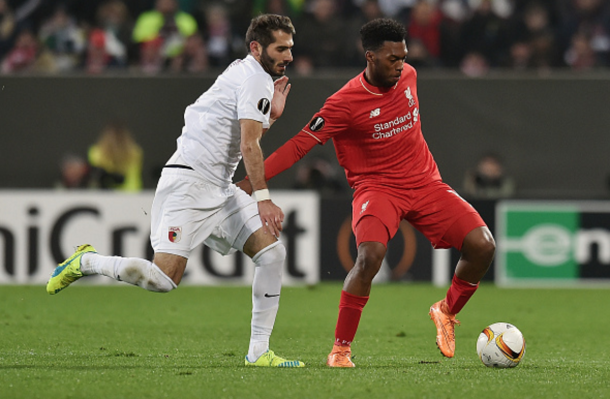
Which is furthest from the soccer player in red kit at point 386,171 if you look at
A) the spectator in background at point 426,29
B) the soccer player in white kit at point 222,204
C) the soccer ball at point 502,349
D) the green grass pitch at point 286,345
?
the spectator in background at point 426,29

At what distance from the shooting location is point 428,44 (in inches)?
522

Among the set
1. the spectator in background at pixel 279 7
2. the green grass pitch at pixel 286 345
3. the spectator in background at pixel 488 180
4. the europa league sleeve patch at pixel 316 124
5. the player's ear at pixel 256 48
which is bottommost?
the green grass pitch at pixel 286 345

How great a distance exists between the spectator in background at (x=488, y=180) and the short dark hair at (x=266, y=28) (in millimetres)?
6577

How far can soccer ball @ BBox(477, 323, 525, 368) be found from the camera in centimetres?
617

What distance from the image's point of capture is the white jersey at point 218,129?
20.2 ft

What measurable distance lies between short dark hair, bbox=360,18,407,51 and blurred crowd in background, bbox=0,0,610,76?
624 centimetres

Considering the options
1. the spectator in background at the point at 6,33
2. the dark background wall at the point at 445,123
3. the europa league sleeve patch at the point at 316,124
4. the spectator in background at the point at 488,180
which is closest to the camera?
the europa league sleeve patch at the point at 316,124

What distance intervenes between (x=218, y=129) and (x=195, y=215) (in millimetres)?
541

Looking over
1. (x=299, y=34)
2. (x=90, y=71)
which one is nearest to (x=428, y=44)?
(x=299, y=34)

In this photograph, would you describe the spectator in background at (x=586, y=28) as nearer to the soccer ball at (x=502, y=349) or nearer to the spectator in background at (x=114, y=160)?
the spectator in background at (x=114, y=160)

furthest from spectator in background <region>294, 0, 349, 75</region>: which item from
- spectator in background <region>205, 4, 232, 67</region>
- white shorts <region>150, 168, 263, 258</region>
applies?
white shorts <region>150, 168, 263, 258</region>

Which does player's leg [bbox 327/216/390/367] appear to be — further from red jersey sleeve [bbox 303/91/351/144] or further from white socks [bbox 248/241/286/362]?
red jersey sleeve [bbox 303/91/351/144]

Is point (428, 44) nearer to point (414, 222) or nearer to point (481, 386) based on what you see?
point (414, 222)

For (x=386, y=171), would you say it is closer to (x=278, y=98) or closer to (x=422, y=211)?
(x=422, y=211)
